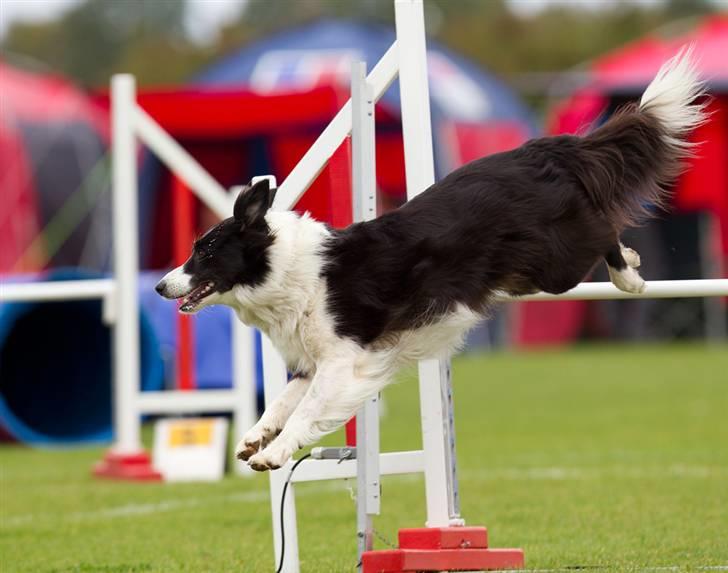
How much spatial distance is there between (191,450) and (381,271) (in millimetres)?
4959

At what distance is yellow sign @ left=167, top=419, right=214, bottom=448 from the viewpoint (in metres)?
9.68

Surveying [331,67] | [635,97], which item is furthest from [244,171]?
[635,97]

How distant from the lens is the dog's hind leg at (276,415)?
507 cm

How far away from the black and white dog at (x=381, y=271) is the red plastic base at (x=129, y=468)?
4.44 meters

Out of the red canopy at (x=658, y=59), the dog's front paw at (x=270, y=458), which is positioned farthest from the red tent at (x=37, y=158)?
the dog's front paw at (x=270, y=458)

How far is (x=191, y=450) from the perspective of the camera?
9.66 metres

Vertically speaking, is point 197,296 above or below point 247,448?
above

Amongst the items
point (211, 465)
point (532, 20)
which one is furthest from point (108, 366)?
point (532, 20)

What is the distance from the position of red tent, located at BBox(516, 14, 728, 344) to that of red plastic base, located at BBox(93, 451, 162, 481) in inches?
533

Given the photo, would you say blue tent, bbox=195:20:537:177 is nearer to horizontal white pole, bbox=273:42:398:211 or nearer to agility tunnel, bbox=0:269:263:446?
agility tunnel, bbox=0:269:263:446

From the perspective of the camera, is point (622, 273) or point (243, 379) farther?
point (243, 379)

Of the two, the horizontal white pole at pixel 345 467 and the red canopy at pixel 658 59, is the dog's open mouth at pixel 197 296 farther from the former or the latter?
the red canopy at pixel 658 59

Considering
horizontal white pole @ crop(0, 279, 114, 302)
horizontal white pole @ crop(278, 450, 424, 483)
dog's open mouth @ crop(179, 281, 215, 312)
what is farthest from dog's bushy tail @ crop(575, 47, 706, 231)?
horizontal white pole @ crop(0, 279, 114, 302)

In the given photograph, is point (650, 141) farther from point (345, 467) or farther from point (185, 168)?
point (185, 168)
